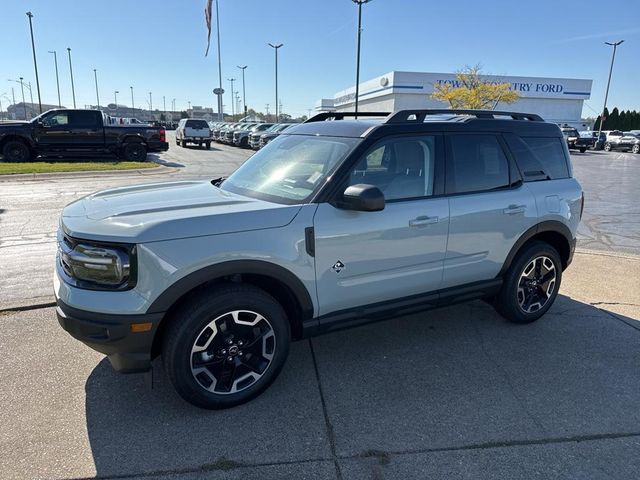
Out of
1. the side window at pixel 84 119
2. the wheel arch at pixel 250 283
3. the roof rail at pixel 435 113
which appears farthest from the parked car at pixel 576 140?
the wheel arch at pixel 250 283

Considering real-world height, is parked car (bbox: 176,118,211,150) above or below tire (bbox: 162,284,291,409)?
above

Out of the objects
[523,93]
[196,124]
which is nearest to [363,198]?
[196,124]

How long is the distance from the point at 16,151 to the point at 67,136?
177 centimetres

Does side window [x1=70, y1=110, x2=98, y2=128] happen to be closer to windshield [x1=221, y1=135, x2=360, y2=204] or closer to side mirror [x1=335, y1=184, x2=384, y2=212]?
windshield [x1=221, y1=135, x2=360, y2=204]

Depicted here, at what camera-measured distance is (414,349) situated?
12.5 feet

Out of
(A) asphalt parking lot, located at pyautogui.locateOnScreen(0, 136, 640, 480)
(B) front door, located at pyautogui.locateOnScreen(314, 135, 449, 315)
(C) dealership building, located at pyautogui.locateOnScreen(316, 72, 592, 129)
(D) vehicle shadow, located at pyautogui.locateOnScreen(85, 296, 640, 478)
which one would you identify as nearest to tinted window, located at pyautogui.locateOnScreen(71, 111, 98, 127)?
(A) asphalt parking lot, located at pyautogui.locateOnScreen(0, 136, 640, 480)

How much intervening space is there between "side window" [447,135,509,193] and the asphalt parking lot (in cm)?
133

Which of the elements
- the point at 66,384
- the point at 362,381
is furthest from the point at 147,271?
the point at 362,381

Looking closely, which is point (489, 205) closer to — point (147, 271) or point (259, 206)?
point (259, 206)

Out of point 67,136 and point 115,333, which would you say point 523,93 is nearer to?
point 67,136

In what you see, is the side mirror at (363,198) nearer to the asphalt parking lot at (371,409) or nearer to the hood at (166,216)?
the hood at (166,216)

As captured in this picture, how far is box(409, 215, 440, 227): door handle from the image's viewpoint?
3371mm

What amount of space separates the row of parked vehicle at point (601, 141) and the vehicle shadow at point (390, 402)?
101ft

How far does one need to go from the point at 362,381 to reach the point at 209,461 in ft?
4.02
